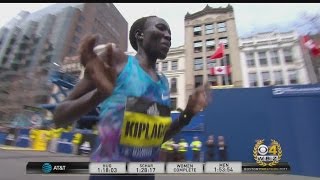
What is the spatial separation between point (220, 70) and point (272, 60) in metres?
0.36

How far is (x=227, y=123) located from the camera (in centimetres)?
233

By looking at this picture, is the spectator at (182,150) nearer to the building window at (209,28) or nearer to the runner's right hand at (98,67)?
the runner's right hand at (98,67)

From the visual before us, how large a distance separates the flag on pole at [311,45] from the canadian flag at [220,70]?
567 millimetres

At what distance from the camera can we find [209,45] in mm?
2293

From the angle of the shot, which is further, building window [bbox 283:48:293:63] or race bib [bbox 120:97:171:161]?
building window [bbox 283:48:293:63]

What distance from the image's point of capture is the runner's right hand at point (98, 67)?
197cm

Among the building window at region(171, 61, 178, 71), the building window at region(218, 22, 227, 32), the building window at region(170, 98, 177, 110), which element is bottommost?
the building window at region(170, 98, 177, 110)

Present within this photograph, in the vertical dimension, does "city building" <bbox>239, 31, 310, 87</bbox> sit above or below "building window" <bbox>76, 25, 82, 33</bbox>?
below

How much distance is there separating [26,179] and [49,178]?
0.26 m

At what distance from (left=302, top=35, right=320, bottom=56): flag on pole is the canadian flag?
567 mm

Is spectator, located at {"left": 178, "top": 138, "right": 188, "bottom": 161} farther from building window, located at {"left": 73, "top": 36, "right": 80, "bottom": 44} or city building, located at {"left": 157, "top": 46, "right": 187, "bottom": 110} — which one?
building window, located at {"left": 73, "top": 36, "right": 80, "bottom": 44}

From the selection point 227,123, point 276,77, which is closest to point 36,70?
point 227,123

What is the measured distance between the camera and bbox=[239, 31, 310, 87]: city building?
223 cm

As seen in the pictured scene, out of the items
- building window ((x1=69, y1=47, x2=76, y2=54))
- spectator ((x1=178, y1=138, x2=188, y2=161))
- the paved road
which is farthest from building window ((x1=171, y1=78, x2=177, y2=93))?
building window ((x1=69, y1=47, x2=76, y2=54))
